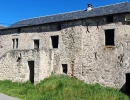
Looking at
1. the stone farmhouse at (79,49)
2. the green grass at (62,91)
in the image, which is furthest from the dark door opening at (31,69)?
the green grass at (62,91)

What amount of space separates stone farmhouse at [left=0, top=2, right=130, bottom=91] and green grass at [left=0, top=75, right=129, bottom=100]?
94 cm

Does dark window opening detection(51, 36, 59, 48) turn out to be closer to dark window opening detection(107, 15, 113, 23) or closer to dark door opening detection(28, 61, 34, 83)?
dark door opening detection(28, 61, 34, 83)

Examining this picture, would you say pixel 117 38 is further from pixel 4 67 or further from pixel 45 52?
pixel 4 67

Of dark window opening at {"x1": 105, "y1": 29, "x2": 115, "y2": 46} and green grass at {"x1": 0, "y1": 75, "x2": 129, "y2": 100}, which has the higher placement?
dark window opening at {"x1": 105, "y1": 29, "x2": 115, "y2": 46}

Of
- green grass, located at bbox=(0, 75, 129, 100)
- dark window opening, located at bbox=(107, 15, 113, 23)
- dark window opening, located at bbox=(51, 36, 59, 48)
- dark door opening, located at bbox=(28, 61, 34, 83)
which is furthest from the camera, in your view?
dark window opening, located at bbox=(51, 36, 59, 48)

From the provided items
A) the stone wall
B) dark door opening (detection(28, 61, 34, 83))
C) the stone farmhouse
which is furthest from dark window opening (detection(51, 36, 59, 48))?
dark door opening (detection(28, 61, 34, 83))

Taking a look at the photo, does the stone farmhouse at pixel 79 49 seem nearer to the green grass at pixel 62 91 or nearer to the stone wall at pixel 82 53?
the stone wall at pixel 82 53

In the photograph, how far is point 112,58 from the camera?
17703 millimetres

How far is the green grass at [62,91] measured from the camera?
1552cm

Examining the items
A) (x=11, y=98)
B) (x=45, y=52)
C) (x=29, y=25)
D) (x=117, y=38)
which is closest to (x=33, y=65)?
(x=45, y=52)

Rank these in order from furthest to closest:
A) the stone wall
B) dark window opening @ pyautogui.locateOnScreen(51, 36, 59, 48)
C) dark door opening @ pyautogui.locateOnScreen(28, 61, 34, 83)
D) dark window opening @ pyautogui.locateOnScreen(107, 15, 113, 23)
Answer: dark window opening @ pyautogui.locateOnScreen(51, 36, 59, 48), dark door opening @ pyautogui.locateOnScreen(28, 61, 34, 83), dark window opening @ pyautogui.locateOnScreen(107, 15, 113, 23), the stone wall

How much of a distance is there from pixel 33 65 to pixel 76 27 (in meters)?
5.52

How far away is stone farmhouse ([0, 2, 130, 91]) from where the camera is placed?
1744cm

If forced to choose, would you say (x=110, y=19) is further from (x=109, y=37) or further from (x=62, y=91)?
(x=62, y=91)
